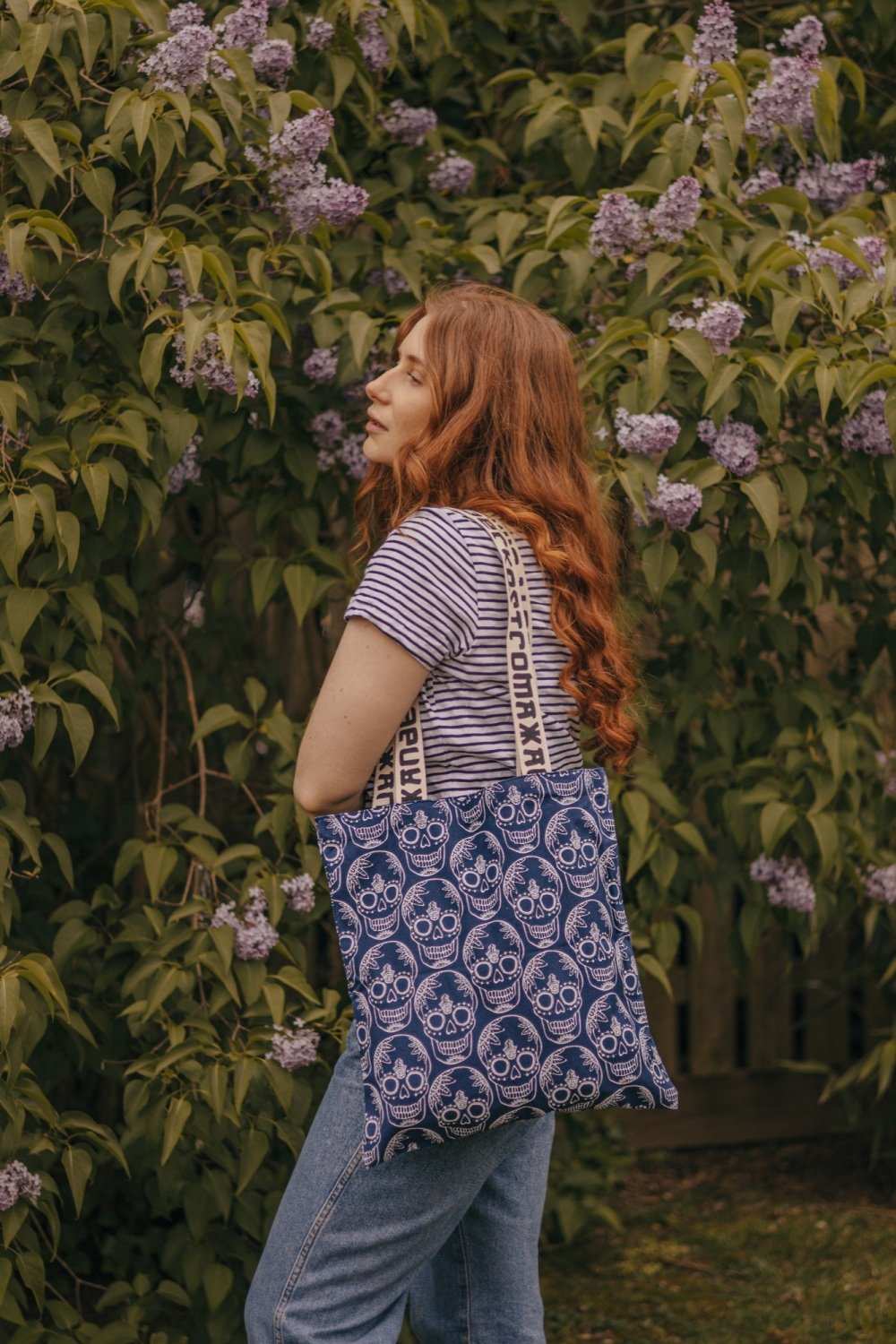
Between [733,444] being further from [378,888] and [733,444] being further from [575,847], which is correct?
[378,888]

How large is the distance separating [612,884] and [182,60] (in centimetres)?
145

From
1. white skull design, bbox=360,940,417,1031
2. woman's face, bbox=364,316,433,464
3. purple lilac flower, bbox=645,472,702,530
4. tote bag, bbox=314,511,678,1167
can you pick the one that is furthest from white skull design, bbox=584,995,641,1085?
purple lilac flower, bbox=645,472,702,530

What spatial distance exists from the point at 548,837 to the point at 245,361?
40.9 inches

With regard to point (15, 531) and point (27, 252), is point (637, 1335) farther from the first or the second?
point (27, 252)

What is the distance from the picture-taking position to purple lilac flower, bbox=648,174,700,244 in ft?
8.91

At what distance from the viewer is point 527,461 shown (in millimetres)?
1955

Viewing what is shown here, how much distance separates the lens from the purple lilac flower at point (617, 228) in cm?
275

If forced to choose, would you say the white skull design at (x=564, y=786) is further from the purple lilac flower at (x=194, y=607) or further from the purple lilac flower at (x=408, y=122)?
the purple lilac flower at (x=408, y=122)

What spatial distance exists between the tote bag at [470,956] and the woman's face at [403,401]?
41 centimetres

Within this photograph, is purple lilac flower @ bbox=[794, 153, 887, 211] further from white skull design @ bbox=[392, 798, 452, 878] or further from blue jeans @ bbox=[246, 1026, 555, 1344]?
blue jeans @ bbox=[246, 1026, 555, 1344]

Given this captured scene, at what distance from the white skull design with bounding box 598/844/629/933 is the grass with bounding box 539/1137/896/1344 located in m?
1.88

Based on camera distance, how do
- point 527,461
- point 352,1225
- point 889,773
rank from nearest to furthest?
point 352,1225 < point 527,461 < point 889,773

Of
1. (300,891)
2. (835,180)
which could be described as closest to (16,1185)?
(300,891)

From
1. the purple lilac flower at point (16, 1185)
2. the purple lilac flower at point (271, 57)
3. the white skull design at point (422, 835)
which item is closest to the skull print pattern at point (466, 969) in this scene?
the white skull design at point (422, 835)
